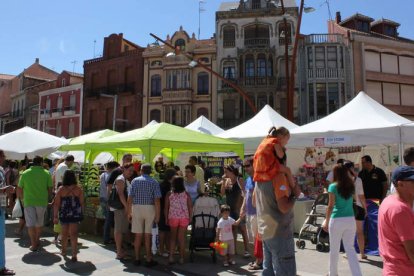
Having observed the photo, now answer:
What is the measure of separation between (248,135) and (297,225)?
11.4 ft

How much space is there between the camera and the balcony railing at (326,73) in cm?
2994

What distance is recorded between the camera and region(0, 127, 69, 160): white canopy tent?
12.7 m

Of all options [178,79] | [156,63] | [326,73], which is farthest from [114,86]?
[326,73]

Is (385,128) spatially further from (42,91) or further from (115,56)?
(42,91)

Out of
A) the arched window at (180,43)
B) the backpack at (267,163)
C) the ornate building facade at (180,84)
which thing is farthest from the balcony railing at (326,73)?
the backpack at (267,163)

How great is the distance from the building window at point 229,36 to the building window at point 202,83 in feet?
Result: 10.1

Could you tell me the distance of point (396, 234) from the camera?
2822 mm

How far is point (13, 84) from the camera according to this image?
55.0 m

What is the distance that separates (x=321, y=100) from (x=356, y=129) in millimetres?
21287

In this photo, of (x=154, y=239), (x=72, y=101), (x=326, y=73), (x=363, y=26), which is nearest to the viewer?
(x=154, y=239)

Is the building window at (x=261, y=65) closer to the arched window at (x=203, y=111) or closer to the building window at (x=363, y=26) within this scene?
the arched window at (x=203, y=111)

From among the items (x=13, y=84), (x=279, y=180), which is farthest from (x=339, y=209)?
(x=13, y=84)

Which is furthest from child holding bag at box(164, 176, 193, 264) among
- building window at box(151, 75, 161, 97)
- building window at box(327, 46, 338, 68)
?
building window at box(151, 75, 161, 97)

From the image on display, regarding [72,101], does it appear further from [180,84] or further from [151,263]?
[151,263]
